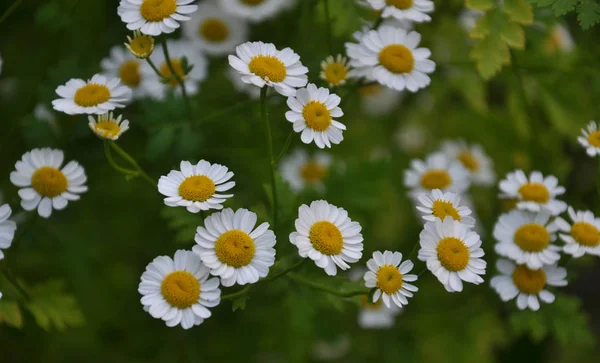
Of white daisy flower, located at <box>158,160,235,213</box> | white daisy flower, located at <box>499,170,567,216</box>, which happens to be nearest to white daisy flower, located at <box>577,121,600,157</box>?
white daisy flower, located at <box>499,170,567,216</box>

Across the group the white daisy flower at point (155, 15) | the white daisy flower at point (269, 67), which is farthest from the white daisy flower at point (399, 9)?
the white daisy flower at point (155, 15)

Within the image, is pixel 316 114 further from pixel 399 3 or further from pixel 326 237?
pixel 399 3

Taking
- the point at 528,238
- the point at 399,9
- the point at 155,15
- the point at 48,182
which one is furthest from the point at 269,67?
the point at 528,238

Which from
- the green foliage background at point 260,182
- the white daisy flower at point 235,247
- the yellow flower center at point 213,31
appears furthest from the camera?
the yellow flower center at point 213,31

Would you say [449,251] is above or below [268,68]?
below

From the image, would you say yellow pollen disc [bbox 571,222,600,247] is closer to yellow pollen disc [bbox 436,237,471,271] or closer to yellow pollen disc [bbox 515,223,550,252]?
yellow pollen disc [bbox 515,223,550,252]

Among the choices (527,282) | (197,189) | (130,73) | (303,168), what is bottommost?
(303,168)

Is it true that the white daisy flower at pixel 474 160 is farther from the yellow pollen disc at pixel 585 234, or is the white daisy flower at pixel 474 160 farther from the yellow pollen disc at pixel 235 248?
the yellow pollen disc at pixel 235 248
